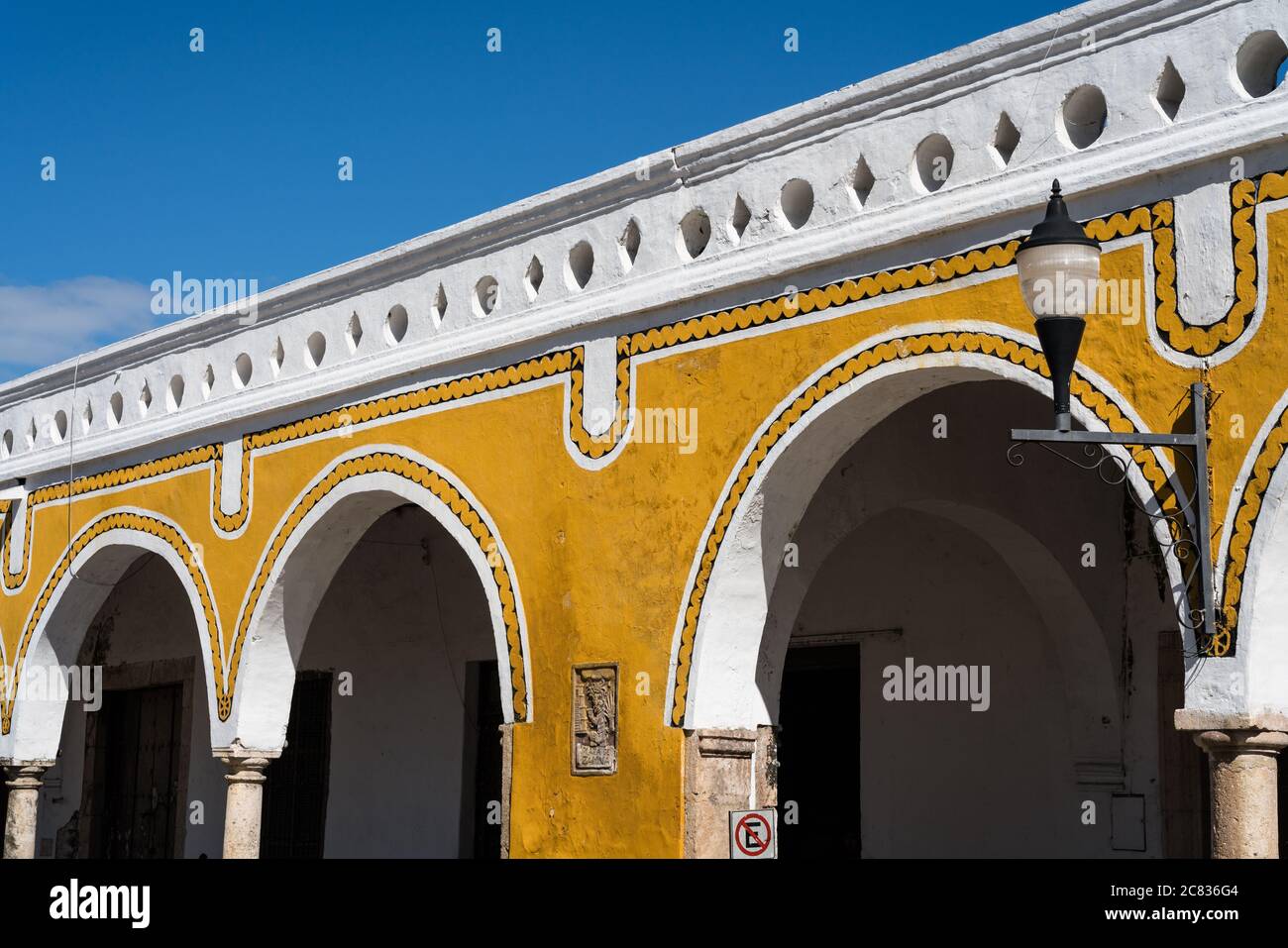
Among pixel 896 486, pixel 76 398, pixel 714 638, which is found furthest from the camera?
pixel 76 398

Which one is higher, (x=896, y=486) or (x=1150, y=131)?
(x=1150, y=131)

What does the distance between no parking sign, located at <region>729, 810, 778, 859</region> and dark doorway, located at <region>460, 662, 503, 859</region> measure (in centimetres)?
440

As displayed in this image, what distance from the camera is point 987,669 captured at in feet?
26.0

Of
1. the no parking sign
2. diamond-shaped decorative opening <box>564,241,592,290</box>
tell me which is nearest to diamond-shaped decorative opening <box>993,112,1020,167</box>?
diamond-shaped decorative opening <box>564,241,592,290</box>

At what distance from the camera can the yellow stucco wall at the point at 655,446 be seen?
498 centimetres

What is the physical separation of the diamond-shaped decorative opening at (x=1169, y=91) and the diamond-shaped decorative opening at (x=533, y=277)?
2953 mm

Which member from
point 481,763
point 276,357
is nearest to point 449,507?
point 276,357

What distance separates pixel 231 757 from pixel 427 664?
1972mm

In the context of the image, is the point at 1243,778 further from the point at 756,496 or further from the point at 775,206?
the point at 775,206

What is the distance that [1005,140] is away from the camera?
570cm
